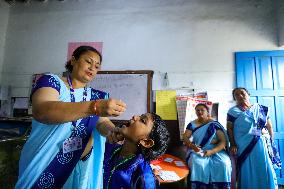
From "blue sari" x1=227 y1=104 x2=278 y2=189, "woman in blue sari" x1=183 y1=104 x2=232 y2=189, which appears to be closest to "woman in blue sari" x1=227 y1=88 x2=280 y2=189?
"blue sari" x1=227 y1=104 x2=278 y2=189

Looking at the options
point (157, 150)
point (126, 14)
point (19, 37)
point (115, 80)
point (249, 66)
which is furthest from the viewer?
point (19, 37)

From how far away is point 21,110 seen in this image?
4434 mm

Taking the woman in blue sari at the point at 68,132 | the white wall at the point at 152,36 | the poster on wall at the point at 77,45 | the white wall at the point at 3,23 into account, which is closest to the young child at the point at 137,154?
the woman in blue sari at the point at 68,132

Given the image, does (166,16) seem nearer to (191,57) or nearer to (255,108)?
(191,57)

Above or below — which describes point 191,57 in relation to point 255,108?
above

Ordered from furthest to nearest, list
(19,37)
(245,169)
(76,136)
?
(19,37) < (245,169) < (76,136)

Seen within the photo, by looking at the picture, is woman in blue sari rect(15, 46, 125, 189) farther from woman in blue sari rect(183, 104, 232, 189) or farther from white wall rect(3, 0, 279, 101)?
white wall rect(3, 0, 279, 101)

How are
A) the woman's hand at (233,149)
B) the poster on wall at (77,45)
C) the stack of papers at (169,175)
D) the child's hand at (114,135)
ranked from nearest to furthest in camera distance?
the child's hand at (114,135)
the stack of papers at (169,175)
the woman's hand at (233,149)
the poster on wall at (77,45)

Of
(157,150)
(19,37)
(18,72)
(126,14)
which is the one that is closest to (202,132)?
(157,150)

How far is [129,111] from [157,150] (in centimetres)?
255

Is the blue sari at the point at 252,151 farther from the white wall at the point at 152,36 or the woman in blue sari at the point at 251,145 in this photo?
the white wall at the point at 152,36

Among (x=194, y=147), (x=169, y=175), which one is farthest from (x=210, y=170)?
(x=169, y=175)

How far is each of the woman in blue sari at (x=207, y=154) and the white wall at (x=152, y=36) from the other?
0.83m

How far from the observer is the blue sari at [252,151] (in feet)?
9.62
